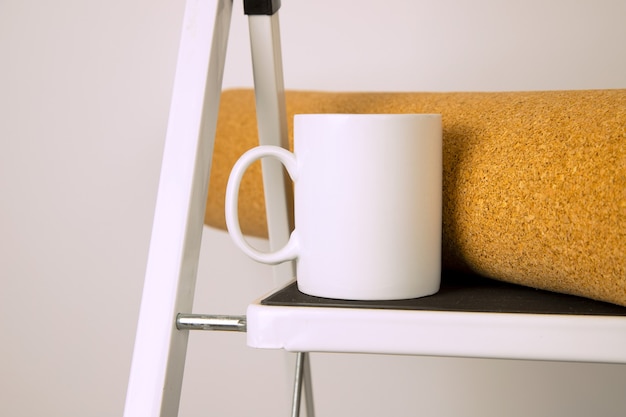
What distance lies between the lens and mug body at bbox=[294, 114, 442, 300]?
1.37ft

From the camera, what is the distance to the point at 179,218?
457 mm

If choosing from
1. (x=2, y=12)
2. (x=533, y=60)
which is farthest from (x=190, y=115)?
(x=2, y=12)

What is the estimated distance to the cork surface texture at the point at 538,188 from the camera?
381 millimetres

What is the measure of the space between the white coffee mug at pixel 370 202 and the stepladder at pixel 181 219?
0.07m

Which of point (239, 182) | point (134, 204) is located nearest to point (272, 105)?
point (239, 182)

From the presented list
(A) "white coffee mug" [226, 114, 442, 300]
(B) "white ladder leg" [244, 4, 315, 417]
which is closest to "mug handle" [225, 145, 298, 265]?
(A) "white coffee mug" [226, 114, 442, 300]

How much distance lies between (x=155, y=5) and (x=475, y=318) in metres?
0.76

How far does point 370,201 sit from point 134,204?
26.9 inches

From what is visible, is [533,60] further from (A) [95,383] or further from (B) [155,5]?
(A) [95,383]

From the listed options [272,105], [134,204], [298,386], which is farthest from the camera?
[134,204]

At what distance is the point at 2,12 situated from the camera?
40.9 inches

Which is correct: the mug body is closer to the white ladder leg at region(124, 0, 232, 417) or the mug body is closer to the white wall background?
the white ladder leg at region(124, 0, 232, 417)

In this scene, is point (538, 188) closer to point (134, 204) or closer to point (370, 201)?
point (370, 201)

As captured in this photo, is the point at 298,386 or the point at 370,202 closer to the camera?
the point at 370,202
